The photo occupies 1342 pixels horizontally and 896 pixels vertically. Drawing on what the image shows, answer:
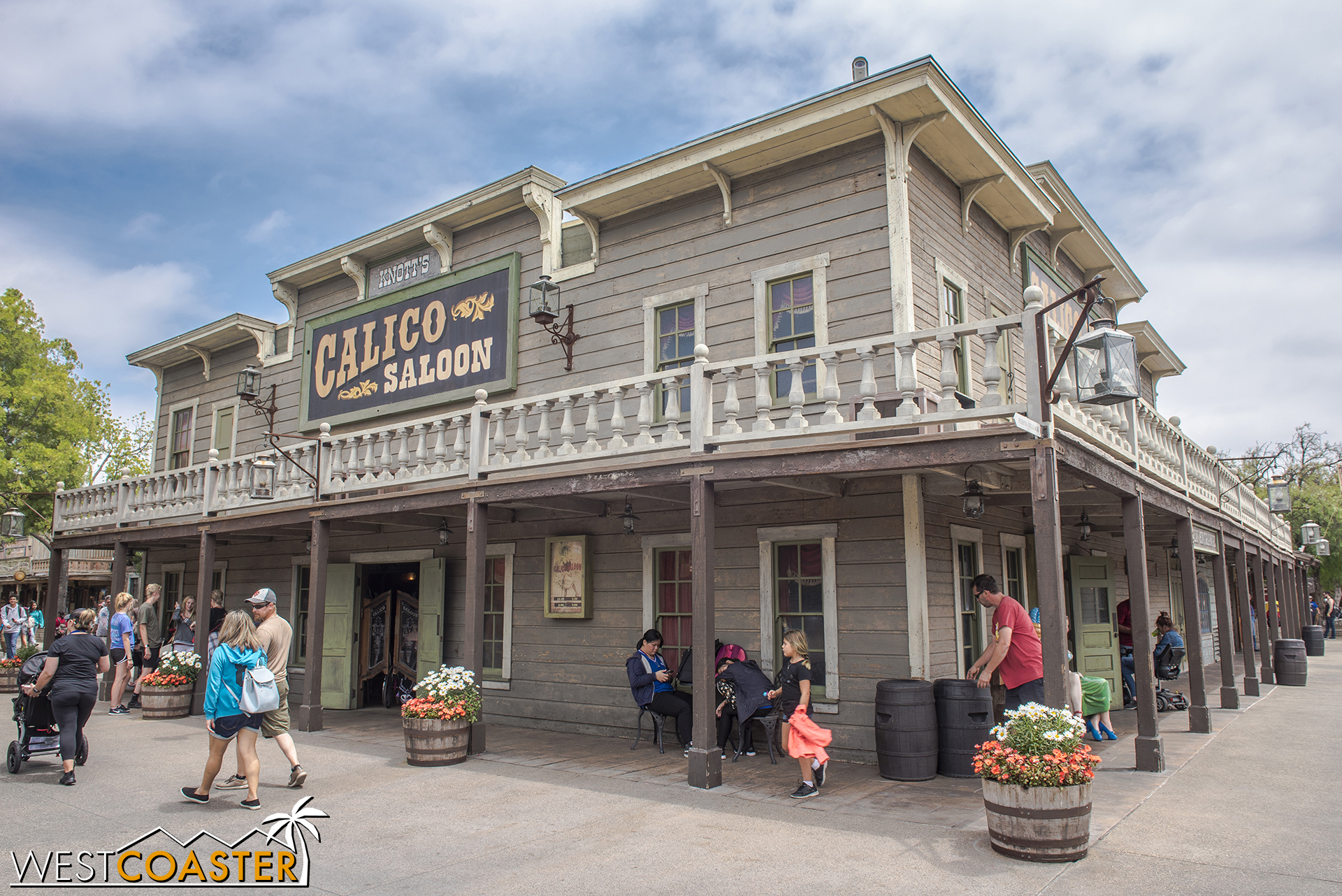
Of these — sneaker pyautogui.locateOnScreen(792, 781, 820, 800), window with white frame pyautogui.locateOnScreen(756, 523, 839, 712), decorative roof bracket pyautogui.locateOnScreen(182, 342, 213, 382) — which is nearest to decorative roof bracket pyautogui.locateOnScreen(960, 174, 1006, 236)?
window with white frame pyautogui.locateOnScreen(756, 523, 839, 712)

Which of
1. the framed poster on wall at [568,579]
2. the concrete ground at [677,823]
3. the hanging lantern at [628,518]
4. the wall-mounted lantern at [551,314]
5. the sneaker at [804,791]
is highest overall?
the wall-mounted lantern at [551,314]

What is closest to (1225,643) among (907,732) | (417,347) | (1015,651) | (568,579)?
(1015,651)

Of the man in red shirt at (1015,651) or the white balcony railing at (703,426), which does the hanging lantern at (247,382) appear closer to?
the white balcony railing at (703,426)

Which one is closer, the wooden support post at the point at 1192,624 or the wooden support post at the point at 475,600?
the wooden support post at the point at 475,600

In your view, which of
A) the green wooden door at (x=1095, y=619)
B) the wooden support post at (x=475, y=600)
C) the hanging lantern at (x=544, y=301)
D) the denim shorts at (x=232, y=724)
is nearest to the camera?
the denim shorts at (x=232, y=724)

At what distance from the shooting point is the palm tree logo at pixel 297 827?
5.73 m

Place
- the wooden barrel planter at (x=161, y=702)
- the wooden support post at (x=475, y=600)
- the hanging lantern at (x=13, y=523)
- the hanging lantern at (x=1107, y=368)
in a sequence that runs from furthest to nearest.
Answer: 1. the hanging lantern at (x=13, y=523)
2. the wooden barrel planter at (x=161, y=702)
3. the wooden support post at (x=475, y=600)
4. the hanging lantern at (x=1107, y=368)

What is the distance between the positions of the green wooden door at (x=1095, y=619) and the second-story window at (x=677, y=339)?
6.07 meters

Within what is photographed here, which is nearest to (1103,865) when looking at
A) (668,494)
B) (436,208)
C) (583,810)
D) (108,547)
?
(583,810)

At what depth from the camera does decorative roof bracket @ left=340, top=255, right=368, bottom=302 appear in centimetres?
1457

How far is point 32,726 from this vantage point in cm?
804

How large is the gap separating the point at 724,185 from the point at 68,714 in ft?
28.1

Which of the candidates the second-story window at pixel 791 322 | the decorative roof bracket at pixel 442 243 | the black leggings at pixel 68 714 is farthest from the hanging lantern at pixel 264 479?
the second-story window at pixel 791 322

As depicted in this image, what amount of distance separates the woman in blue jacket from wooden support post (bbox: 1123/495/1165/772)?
7.73m
